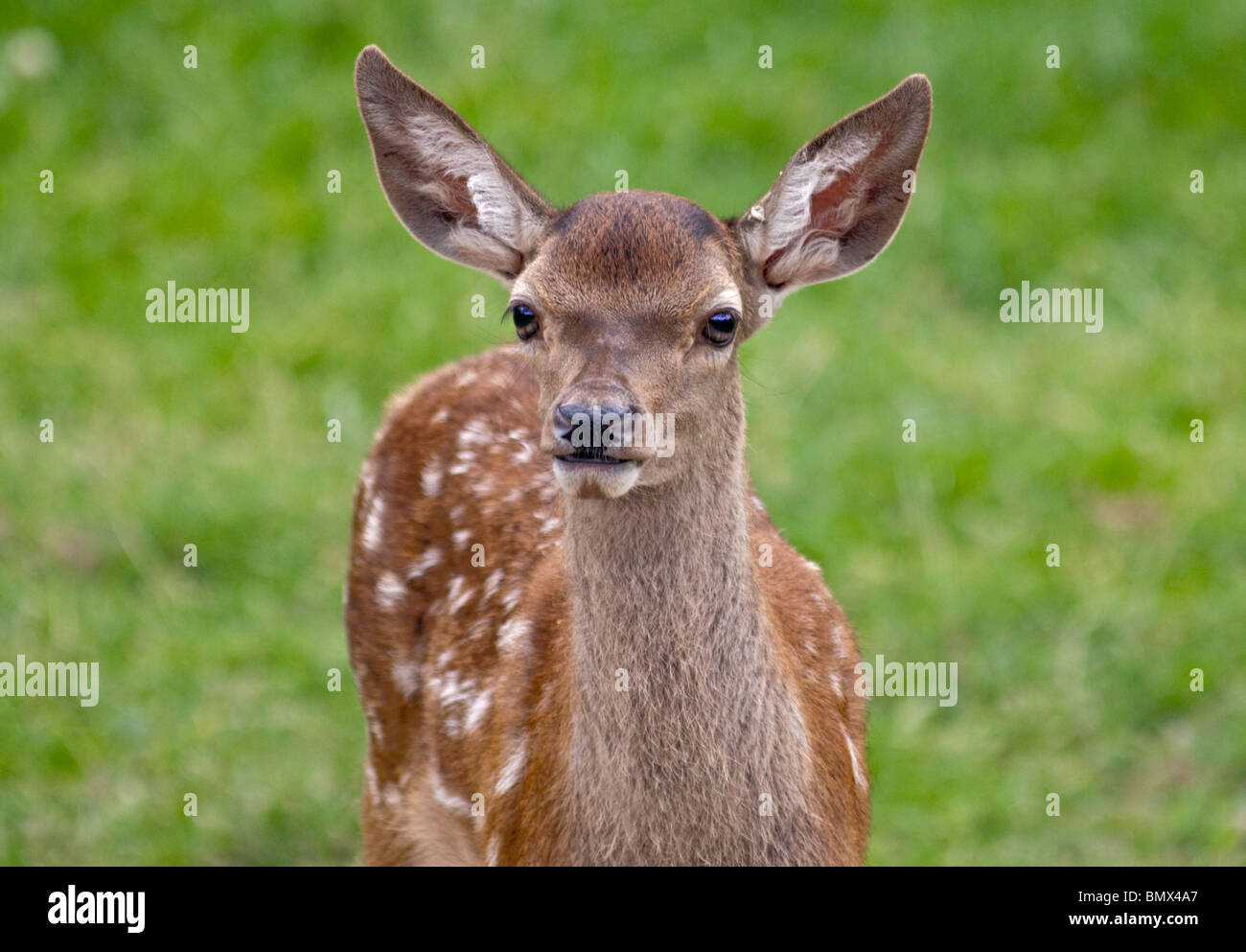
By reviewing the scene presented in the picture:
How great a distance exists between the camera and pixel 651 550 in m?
3.99

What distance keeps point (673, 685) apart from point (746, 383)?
3.98m

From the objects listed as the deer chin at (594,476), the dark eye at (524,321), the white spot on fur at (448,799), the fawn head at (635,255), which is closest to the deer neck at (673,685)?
the fawn head at (635,255)

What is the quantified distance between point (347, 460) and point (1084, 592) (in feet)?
9.42

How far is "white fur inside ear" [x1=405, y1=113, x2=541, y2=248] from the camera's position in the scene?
421cm

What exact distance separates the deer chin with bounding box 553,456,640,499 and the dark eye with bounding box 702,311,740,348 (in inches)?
15.6

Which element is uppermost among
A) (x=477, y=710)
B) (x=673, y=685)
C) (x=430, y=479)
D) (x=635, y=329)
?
(x=635, y=329)

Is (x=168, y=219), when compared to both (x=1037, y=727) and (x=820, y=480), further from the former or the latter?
(x=1037, y=727)

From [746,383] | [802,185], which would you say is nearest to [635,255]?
[802,185]

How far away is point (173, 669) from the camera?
20.4ft

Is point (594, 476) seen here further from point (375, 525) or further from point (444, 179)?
point (375, 525)

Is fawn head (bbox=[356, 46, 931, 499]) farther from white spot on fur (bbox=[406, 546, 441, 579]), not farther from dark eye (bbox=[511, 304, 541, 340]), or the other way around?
white spot on fur (bbox=[406, 546, 441, 579])

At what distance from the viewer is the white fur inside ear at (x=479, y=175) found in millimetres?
4215

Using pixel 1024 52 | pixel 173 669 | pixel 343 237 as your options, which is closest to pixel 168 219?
pixel 343 237
